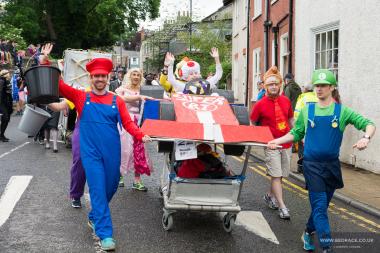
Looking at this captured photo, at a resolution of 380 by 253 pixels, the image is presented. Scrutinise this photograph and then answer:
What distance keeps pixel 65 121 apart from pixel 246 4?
1431cm

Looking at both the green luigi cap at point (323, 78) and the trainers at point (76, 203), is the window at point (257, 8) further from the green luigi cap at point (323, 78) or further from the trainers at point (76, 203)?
the green luigi cap at point (323, 78)

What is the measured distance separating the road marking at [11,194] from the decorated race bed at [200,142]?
2.03m

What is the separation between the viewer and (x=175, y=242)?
5.66m

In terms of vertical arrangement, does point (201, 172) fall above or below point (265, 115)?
below

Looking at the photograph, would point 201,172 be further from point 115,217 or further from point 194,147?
point 115,217

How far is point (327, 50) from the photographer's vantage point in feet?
43.8

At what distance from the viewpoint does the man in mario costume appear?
5.38 m

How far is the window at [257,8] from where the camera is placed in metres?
22.4

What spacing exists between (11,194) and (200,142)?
12.2ft

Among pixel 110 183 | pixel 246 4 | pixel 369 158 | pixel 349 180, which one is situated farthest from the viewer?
pixel 246 4

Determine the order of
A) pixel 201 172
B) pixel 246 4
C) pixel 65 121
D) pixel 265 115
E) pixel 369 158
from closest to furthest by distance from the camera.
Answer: pixel 201 172
pixel 265 115
pixel 369 158
pixel 65 121
pixel 246 4

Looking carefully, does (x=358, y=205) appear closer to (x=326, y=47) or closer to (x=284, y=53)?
(x=326, y=47)

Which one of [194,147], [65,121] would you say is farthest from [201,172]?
[65,121]

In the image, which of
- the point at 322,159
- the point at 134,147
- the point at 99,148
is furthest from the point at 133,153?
the point at 322,159
